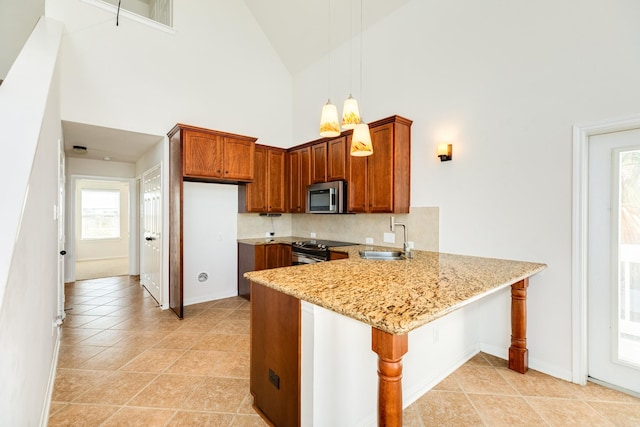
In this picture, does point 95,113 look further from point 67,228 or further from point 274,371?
point 274,371

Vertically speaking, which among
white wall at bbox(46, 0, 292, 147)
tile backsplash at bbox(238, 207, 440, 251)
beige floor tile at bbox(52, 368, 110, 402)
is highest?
white wall at bbox(46, 0, 292, 147)

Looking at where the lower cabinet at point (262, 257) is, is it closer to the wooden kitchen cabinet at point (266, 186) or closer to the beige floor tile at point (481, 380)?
the wooden kitchen cabinet at point (266, 186)

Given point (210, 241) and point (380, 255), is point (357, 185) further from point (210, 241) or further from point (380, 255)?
point (210, 241)

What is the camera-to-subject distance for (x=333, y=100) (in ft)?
14.8

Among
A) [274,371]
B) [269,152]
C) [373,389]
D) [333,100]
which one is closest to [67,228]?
[269,152]

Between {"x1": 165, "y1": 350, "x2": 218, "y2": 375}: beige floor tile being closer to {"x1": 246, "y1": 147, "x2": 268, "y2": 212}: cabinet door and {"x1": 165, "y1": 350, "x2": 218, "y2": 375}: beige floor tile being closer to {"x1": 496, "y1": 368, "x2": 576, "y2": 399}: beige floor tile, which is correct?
{"x1": 246, "y1": 147, "x2": 268, "y2": 212}: cabinet door

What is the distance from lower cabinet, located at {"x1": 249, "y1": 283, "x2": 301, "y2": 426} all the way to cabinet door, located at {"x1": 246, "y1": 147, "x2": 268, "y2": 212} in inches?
110

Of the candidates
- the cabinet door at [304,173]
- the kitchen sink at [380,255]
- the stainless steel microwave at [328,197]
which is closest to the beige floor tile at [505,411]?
the kitchen sink at [380,255]

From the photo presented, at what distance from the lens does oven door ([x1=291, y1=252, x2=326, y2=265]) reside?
3.85 metres

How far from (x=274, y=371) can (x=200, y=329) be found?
2.00 m

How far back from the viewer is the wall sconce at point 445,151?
10.0 ft

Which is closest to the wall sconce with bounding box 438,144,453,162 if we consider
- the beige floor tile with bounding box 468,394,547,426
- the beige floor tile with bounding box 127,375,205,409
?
the beige floor tile with bounding box 468,394,547,426

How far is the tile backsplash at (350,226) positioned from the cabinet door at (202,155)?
1.16 meters

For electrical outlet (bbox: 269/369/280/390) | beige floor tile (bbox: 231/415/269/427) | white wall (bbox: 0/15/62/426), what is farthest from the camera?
beige floor tile (bbox: 231/415/269/427)
